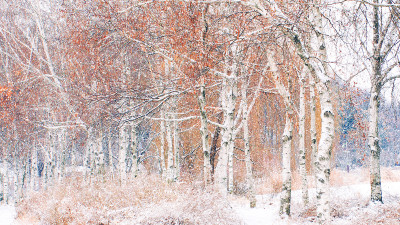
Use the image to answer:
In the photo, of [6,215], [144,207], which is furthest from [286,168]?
[6,215]

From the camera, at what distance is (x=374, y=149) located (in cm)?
771

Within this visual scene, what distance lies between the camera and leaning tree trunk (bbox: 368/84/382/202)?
24.5 ft

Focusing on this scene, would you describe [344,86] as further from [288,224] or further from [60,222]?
[60,222]

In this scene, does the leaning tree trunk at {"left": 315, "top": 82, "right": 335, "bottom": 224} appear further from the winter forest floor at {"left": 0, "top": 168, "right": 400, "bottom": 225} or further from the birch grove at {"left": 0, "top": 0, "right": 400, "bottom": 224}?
the winter forest floor at {"left": 0, "top": 168, "right": 400, "bottom": 225}

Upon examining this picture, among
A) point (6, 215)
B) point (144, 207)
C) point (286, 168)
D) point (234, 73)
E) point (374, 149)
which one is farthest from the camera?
point (6, 215)

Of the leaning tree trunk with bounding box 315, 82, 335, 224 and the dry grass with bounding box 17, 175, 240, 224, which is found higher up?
the leaning tree trunk with bounding box 315, 82, 335, 224

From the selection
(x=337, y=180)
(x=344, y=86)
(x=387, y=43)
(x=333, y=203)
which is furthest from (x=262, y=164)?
(x=344, y=86)

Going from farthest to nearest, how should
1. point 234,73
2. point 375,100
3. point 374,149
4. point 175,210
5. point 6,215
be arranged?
point 6,215 < point 234,73 < point 375,100 < point 374,149 < point 175,210

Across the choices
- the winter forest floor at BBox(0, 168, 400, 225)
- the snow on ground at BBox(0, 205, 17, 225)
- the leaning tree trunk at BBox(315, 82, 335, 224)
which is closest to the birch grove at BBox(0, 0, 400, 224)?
the leaning tree trunk at BBox(315, 82, 335, 224)

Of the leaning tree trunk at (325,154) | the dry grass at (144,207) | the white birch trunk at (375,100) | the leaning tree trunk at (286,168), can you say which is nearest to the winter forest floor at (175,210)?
the dry grass at (144,207)

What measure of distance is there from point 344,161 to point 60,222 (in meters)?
43.9

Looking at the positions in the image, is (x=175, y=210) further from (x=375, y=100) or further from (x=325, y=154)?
(x=375, y=100)

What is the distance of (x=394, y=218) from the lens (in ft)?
18.7

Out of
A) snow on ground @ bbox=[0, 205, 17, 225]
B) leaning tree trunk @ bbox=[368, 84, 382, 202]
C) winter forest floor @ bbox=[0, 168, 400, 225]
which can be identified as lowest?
snow on ground @ bbox=[0, 205, 17, 225]
